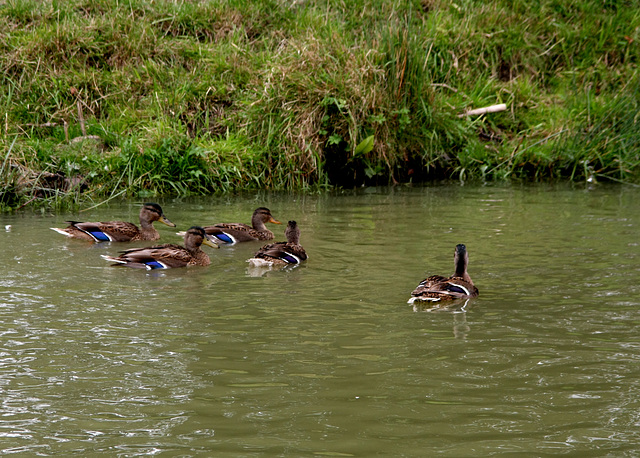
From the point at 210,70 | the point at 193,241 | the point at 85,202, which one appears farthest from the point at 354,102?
the point at 193,241

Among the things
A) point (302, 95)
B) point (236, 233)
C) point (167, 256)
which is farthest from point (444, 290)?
point (302, 95)

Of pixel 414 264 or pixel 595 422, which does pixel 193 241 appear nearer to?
pixel 414 264

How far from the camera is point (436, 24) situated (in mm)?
17672

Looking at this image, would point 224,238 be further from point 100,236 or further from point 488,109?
point 488,109

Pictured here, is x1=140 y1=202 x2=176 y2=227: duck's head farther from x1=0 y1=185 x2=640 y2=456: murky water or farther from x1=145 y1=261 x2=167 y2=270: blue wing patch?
x1=145 y1=261 x2=167 y2=270: blue wing patch

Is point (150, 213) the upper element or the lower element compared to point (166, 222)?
upper

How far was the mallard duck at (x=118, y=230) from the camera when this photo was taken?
10.6m

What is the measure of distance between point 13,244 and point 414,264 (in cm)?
451

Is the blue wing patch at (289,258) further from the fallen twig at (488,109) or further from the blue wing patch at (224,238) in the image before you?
the fallen twig at (488,109)

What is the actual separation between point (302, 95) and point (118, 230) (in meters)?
4.93

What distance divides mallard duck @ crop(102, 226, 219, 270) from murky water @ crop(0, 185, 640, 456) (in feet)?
0.48

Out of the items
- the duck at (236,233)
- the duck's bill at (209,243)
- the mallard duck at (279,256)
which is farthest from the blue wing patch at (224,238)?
the mallard duck at (279,256)

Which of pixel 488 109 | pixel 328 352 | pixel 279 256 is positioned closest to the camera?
pixel 328 352

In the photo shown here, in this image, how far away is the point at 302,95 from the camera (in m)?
14.6
